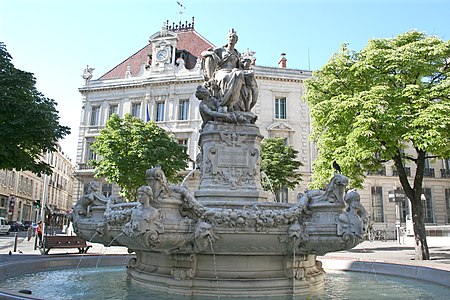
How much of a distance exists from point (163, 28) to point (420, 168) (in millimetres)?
35049

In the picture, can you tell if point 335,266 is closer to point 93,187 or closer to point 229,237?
point 229,237

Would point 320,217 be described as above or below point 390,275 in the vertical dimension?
above

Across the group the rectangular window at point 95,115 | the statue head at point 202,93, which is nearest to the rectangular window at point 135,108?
the rectangular window at point 95,115

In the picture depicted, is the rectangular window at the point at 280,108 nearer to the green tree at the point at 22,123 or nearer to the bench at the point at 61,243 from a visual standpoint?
the green tree at the point at 22,123

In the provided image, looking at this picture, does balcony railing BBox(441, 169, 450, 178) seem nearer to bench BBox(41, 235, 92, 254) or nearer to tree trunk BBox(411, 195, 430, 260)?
tree trunk BBox(411, 195, 430, 260)

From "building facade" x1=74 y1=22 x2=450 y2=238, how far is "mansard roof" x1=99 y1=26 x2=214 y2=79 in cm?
117

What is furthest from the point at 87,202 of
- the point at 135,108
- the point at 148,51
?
the point at 148,51

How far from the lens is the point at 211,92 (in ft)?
35.4

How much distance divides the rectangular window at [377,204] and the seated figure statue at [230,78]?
3266cm

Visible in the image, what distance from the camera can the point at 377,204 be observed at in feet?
129

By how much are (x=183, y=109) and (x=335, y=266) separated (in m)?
31.3

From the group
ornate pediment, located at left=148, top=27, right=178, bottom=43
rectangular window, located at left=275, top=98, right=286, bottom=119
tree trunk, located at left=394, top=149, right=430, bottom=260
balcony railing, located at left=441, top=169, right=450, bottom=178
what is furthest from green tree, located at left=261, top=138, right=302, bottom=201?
balcony railing, located at left=441, top=169, right=450, bottom=178

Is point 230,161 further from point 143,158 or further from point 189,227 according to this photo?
point 143,158

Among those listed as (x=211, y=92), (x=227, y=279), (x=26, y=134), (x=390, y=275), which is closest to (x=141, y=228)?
(x=227, y=279)
